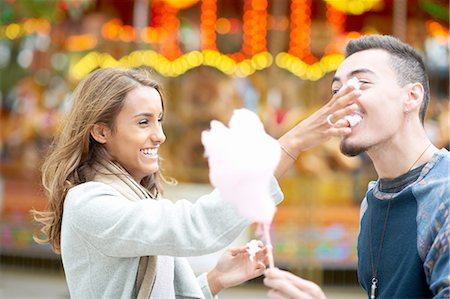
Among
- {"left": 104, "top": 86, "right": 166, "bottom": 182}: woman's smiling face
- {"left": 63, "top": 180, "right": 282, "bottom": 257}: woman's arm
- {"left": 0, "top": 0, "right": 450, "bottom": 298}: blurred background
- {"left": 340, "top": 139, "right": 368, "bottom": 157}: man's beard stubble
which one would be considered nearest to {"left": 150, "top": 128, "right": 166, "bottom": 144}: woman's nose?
{"left": 104, "top": 86, "right": 166, "bottom": 182}: woman's smiling face

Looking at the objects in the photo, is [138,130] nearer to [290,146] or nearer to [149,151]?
[149,151]

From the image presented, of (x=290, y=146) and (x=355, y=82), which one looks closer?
(x=290, y=146)

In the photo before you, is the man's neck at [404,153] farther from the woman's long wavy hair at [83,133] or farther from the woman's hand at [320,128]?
the woman's long wavy hair at [83,133]

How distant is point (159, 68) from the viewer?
10.7 m

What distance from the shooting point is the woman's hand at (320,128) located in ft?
7.75

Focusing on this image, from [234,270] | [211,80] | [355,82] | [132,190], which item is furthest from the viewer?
[211,80]

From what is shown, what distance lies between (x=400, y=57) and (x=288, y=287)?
2.99ft

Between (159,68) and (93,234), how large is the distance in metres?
8.30

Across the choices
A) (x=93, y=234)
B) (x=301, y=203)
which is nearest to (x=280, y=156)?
(x=93, y=234)

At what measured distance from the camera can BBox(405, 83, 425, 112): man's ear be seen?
2664 mm

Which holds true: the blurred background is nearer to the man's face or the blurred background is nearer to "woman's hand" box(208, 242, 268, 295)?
"woman's hand" box(208, 242, 268, 295)

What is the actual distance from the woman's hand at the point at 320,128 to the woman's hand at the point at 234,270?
1.70 feet

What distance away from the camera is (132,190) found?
2.71m

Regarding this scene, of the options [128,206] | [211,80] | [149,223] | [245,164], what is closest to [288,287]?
[245,164]
